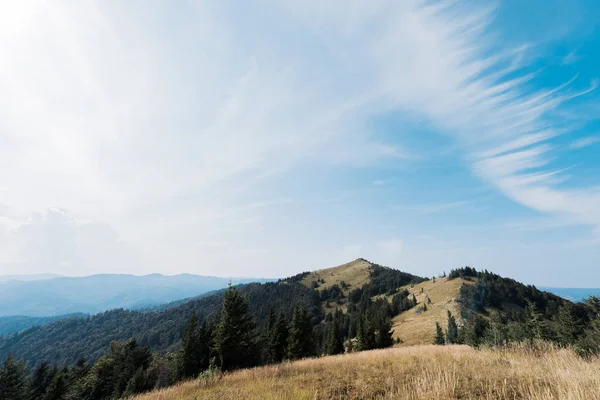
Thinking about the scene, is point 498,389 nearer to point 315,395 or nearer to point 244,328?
point 315,395

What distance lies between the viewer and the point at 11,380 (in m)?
52.8

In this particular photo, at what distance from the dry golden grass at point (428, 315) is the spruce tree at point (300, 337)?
119ft

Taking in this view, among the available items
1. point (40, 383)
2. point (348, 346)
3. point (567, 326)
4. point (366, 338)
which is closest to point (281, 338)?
point (366, 338)

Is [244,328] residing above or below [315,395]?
below

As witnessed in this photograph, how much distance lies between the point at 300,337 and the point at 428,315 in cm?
7355

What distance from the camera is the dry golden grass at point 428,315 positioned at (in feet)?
267

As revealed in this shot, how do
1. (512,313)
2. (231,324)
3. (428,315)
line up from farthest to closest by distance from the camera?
(428,315), (512,313), (231,324)

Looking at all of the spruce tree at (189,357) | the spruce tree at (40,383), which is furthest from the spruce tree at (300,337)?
the spruce tree at (40,383)

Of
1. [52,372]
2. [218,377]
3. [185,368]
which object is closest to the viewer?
[218,377]

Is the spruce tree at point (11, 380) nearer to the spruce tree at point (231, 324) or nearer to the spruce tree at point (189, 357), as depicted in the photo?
the spruce tree at point (189, 357)

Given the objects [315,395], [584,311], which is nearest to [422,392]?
[315,395]

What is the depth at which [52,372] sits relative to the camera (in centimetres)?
7256

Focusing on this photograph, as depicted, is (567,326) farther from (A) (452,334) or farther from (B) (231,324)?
(B) (231,324)

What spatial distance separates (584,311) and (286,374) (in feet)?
539
